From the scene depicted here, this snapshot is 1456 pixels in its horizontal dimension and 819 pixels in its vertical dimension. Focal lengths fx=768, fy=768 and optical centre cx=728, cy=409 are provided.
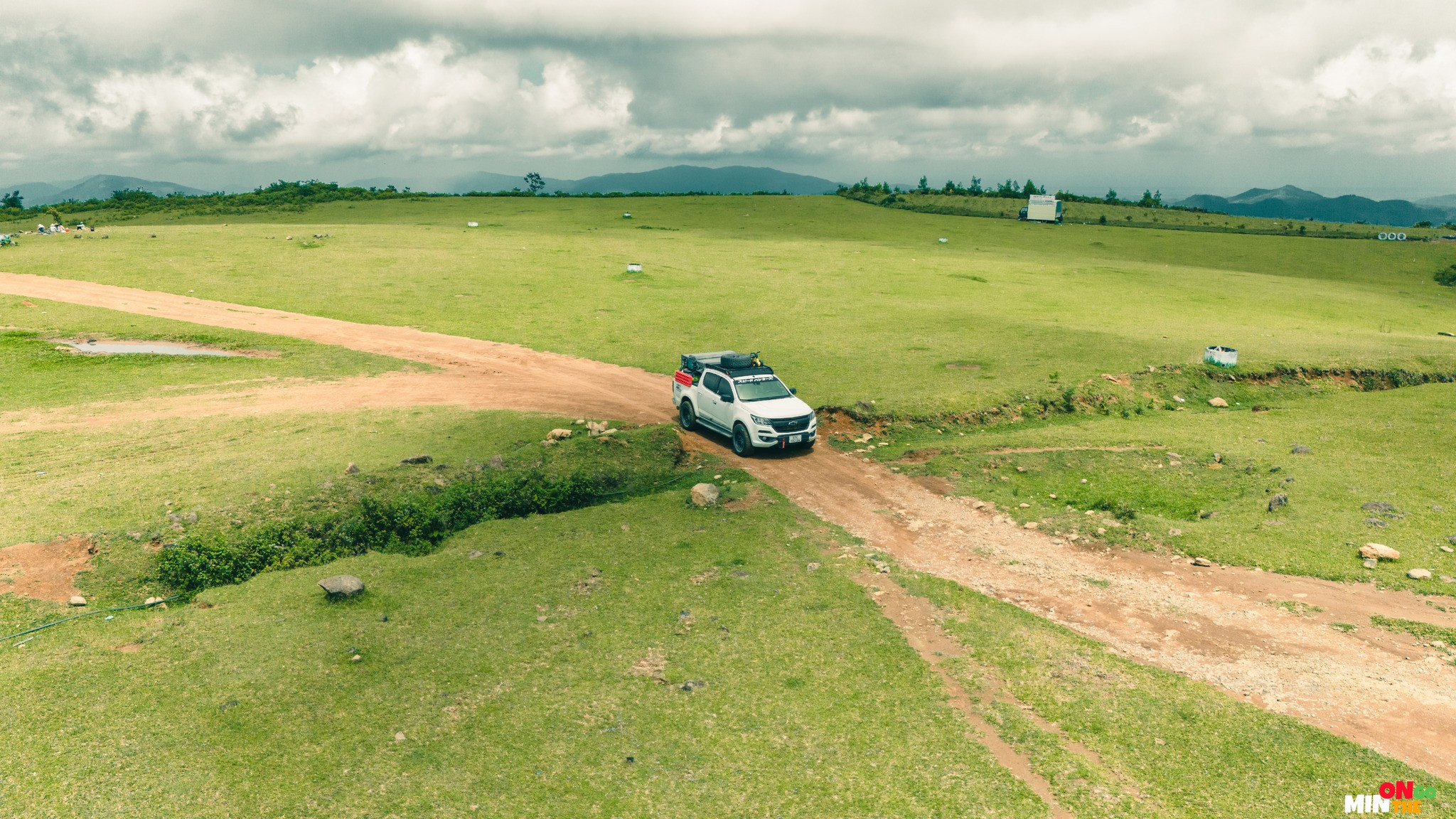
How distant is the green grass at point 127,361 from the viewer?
94.0ft

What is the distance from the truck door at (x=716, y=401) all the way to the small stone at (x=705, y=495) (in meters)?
4.14

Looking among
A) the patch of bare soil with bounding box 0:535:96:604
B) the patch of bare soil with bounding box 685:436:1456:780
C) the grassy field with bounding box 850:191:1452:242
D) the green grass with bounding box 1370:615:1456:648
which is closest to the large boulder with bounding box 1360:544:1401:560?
the patch of bare soil with bounding box 685:436:1456:780

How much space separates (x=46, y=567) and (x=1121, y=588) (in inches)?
888

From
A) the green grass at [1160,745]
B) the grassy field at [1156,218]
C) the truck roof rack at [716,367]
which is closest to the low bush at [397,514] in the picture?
the truck roof rack at [716,367]

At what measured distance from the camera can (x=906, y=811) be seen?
402 inches

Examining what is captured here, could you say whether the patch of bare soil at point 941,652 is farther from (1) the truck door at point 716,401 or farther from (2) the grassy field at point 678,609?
(1) the truck door at point 716,401

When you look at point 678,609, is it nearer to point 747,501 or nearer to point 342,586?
point 747,501

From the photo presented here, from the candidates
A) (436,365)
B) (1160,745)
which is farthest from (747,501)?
(436,365)

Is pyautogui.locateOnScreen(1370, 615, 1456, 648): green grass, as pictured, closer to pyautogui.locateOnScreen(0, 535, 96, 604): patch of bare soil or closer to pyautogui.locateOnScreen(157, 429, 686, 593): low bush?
pyautogui.locateOnScreen(157, 429, 686, 593): low bush

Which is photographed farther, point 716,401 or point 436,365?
point 436,365

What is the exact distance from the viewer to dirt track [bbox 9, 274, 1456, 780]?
41.3 ft

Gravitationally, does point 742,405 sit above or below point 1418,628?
above

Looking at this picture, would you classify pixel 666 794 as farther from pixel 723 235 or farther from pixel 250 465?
pixel 723 235

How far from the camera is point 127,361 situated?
3244cm
